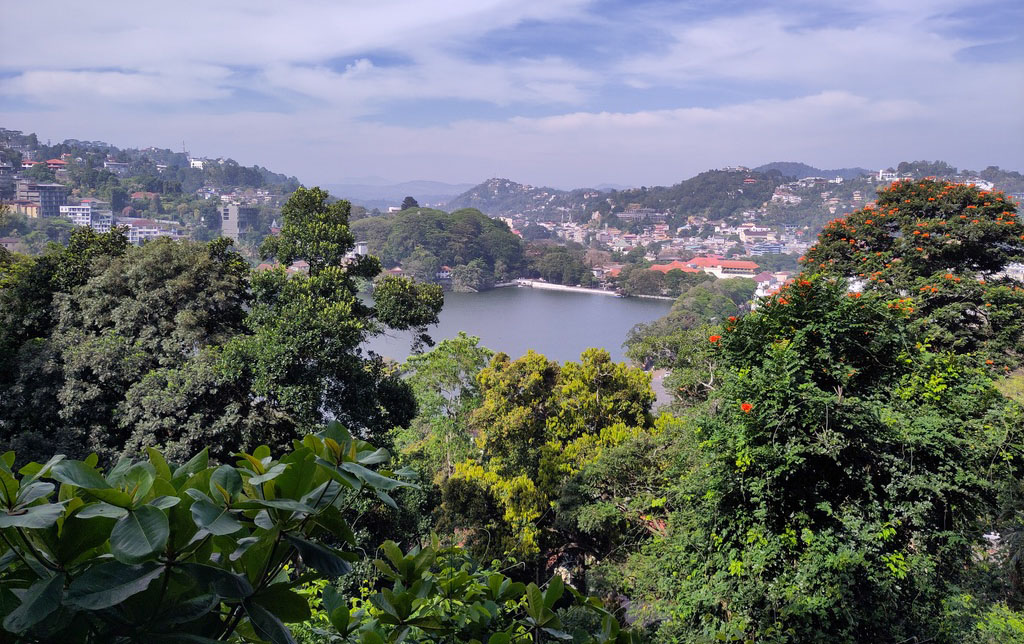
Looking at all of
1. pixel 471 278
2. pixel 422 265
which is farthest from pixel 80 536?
pixel 471 278

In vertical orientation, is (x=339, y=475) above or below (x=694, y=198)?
below

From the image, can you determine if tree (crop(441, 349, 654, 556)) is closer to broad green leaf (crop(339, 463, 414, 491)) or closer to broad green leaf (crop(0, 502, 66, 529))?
broad green leaf (crop(339, 463, 414, 491))

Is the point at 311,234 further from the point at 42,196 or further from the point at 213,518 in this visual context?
the point at 42,196

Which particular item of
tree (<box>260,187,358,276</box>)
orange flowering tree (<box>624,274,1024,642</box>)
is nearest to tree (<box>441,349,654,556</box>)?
tree (<box>260,187,358,276</box>)

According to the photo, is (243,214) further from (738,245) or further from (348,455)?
(348,455)

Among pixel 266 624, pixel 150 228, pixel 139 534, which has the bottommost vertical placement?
pixel 150 228

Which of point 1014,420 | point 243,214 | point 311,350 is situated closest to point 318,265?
point 311,350
